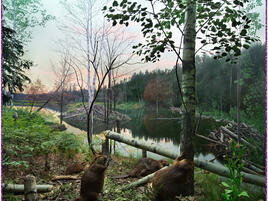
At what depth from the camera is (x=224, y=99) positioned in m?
2.53

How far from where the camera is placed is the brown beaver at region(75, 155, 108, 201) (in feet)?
4.29

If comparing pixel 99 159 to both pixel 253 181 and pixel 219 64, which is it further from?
pixel 219 64

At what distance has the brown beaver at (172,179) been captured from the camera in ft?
3.70

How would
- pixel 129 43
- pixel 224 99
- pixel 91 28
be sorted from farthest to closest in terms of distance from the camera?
pixel 91 28 → pixel 129 43 → pixel 224 99

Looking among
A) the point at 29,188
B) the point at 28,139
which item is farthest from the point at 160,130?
the point at 29,188

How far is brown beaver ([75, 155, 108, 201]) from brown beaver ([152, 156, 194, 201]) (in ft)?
1.40

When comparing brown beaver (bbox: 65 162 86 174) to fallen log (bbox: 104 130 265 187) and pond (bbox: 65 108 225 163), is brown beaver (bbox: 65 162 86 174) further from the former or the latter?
pond (bbox: 65 108 225 163)

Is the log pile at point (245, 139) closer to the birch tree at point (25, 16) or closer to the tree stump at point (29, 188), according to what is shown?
the tree stump at point (29, 188)

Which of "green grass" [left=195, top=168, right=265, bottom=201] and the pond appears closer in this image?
"green grass" [left=195, top=168, right=265, bottom=201]

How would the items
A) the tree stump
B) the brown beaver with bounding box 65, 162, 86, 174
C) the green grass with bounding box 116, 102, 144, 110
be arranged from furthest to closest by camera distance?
1. the green grass with bounding box 116, 102, 144, 110
2. the brown beaver with bounding box 65, 162, 86, 174
3. the tree stump

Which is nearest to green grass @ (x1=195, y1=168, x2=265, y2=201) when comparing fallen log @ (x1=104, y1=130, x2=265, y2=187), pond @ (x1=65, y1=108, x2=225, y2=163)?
fallen log @ (x1=104, y1=130, x2=265, y2=187)

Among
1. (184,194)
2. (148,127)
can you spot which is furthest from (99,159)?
(148,127)

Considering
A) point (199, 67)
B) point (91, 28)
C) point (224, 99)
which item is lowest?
point (224, 99)

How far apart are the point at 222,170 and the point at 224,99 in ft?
4.20
